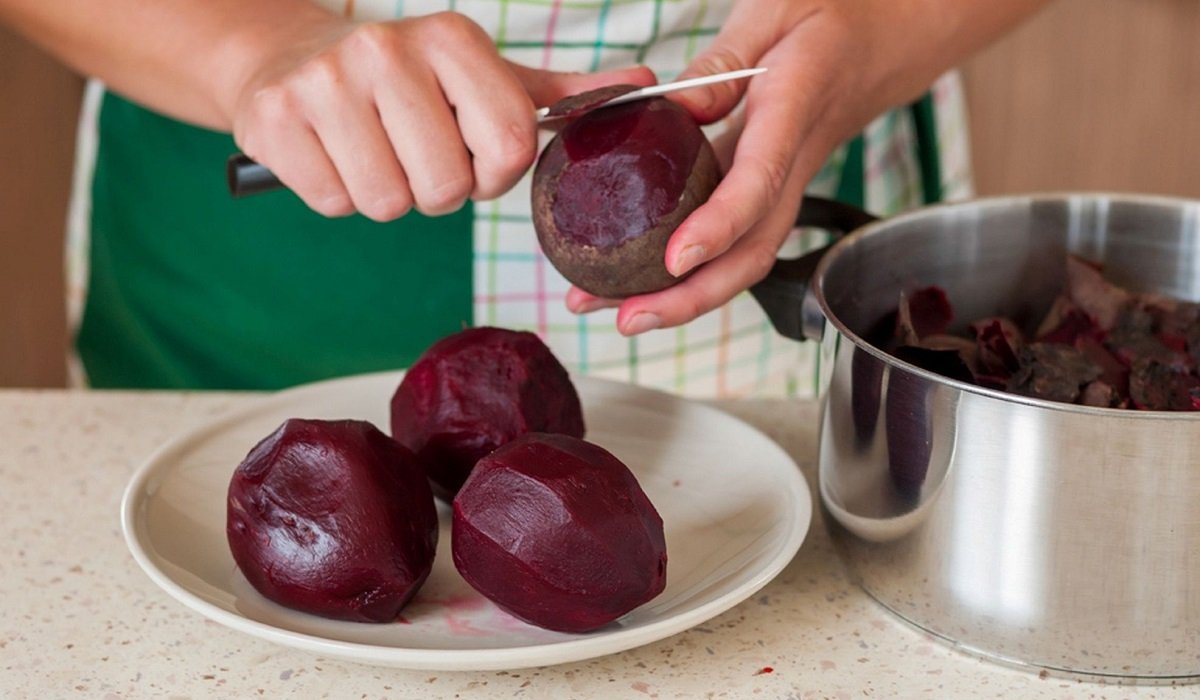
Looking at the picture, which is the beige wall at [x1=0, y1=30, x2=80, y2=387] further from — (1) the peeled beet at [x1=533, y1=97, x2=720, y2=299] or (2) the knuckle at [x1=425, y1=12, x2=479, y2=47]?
(1) the peeled beet at [x1=533, y1=97, x2=720, y2=299]

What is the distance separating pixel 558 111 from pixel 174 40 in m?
0.46

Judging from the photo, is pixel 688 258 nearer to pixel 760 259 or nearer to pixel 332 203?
pixel 760 259

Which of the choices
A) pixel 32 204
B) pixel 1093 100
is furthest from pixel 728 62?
pixel 1093 100

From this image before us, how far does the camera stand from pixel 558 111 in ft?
2.71

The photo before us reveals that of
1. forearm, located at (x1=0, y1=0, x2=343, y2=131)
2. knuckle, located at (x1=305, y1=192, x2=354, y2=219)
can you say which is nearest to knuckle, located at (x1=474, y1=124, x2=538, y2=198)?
knuckle, located at (x1=305, y1=192, x2=354, y2=219)

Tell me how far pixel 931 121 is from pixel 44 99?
47.8 inches

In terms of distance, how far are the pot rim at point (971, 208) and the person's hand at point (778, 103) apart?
0.05 meters

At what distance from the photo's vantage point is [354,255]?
141 centimetres

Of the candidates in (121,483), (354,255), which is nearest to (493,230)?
(354,255)

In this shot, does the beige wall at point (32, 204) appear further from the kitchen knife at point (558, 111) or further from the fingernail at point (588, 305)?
the fingernail at point (588, 305)

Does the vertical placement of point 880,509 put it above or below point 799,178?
below

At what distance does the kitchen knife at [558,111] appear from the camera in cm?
83

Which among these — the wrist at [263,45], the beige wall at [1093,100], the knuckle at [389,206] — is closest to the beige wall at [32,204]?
the wrist at [263,45]

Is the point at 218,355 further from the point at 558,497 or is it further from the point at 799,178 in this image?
the point at 558,497
